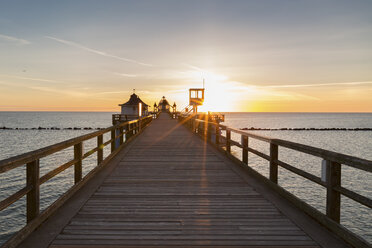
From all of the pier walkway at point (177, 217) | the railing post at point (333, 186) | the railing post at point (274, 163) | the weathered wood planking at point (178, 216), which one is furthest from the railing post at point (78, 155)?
the railing post at point (333, 186)

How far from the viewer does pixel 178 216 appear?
178 inches

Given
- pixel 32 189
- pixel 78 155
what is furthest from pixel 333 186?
pixel 78 155

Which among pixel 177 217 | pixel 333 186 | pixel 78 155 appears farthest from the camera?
pixel 78 155

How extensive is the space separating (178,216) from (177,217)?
0.05 metres

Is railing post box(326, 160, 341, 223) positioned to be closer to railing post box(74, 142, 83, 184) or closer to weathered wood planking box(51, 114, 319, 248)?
weathered wood planking box(51, 114, 319, 248)

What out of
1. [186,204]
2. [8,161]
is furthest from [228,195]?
[8,161]

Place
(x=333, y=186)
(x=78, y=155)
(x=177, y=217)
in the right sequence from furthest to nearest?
(x=78, y=155), (x=177, y=217), (x=333, y=186)

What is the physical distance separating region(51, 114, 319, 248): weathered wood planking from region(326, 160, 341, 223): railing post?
1.63 feet

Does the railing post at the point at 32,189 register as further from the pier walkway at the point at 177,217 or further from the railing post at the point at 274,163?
the railing post at the point at 274,163

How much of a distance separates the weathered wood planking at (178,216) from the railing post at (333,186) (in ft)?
1.63

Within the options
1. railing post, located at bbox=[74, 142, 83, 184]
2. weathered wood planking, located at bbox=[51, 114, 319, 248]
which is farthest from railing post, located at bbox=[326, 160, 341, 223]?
railing post, located at bbox=[74, 142, 83, 184]

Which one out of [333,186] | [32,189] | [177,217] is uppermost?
[333,186]

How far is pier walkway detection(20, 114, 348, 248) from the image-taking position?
3.68 m

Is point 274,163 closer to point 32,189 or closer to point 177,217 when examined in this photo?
point 177,217
